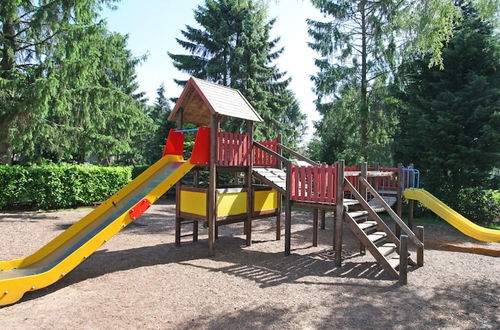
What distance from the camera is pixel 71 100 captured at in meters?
13.3

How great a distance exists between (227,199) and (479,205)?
10.3 metres

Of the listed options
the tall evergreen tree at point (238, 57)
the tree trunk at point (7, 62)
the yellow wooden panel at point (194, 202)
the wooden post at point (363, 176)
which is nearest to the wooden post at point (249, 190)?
the yellow wooden panel at point (194, 202)

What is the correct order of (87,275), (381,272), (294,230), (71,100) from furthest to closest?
(71,100) < (294,230) < (381,272) < (87,275)

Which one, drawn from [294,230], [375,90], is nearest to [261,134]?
[375,90]

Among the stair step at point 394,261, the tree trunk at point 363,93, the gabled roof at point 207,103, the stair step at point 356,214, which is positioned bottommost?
the stair step at point 394,261

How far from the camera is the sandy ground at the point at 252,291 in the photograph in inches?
173

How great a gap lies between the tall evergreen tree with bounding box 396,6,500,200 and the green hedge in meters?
13.5

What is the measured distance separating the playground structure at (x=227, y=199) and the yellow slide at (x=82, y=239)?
0.02 meters

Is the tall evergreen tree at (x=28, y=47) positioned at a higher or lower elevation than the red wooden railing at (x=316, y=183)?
higher

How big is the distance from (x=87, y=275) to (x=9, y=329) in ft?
7.11

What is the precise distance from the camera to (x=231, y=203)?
8.32m

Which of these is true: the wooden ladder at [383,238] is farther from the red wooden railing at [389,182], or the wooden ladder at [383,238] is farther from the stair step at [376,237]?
the red wooden railing at [389,182]

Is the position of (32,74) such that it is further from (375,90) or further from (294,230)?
(375,90)

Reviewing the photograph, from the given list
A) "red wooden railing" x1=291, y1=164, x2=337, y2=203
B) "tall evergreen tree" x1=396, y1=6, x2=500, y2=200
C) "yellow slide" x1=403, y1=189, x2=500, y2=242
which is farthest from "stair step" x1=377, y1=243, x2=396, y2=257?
"tall evergreen tree" x1=396, y1=6, x2=500, y2=200
